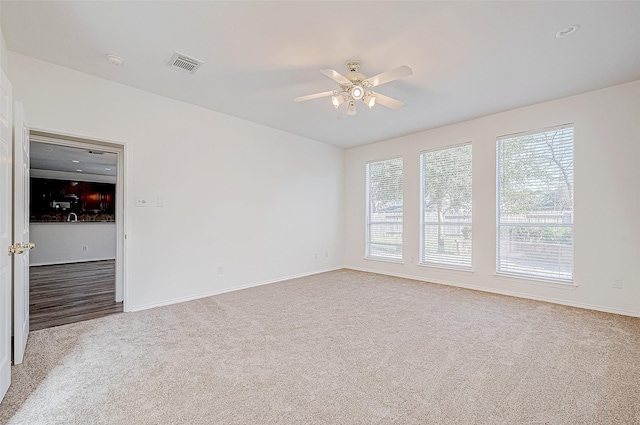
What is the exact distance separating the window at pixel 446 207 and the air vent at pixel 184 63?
3943 millimetres

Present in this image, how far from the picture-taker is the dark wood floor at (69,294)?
344cm

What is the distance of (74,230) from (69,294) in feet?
13.1

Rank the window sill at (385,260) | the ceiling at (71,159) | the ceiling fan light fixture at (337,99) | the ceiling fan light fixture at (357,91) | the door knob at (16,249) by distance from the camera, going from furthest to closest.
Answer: the window sill at (385,260) < the ceiling at (71,159) < the ceiling fan light fixture at (337,99) < the ceiling fan light fixture at (357,91) < the door knob at (16,249)

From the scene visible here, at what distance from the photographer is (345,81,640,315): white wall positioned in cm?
350

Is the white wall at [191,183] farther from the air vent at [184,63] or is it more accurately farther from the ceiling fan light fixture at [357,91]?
the ceiling fan light fixture at [357,91]

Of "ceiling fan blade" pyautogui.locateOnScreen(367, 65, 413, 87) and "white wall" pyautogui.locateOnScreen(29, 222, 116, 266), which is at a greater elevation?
"ceiling fan blade" pyautogui.locateOnScreen(367, 65, 413, 87)

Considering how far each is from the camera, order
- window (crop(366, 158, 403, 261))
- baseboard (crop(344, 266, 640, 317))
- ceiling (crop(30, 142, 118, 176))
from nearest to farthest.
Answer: baseboard (crop(344, 266, 640, 317))
ceiling (crop(30, 142, 118, 176))
window (crop(366, 158, 403, 261))

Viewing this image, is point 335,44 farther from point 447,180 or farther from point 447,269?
point 447,269

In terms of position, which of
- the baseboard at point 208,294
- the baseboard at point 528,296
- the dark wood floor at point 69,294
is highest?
the baseboard at point 528,296

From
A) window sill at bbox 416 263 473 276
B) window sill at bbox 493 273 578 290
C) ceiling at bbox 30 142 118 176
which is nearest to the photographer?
window sill at bbox 493 273 578 290

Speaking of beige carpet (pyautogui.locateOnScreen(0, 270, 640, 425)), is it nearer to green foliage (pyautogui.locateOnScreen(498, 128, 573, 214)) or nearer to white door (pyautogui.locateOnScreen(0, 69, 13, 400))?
white door (pyautogui.locateOnScreen(0, 69, 13, 400))

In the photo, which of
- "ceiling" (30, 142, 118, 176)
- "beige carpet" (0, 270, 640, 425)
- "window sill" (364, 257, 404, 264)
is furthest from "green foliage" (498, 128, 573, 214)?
"ceiling" (30, 142, 118, 176)

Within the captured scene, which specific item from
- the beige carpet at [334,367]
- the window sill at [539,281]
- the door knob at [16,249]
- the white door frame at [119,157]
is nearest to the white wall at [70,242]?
the white door frame at [119,157]

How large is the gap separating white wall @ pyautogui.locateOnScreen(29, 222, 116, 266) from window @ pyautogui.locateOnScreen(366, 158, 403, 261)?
694cm
